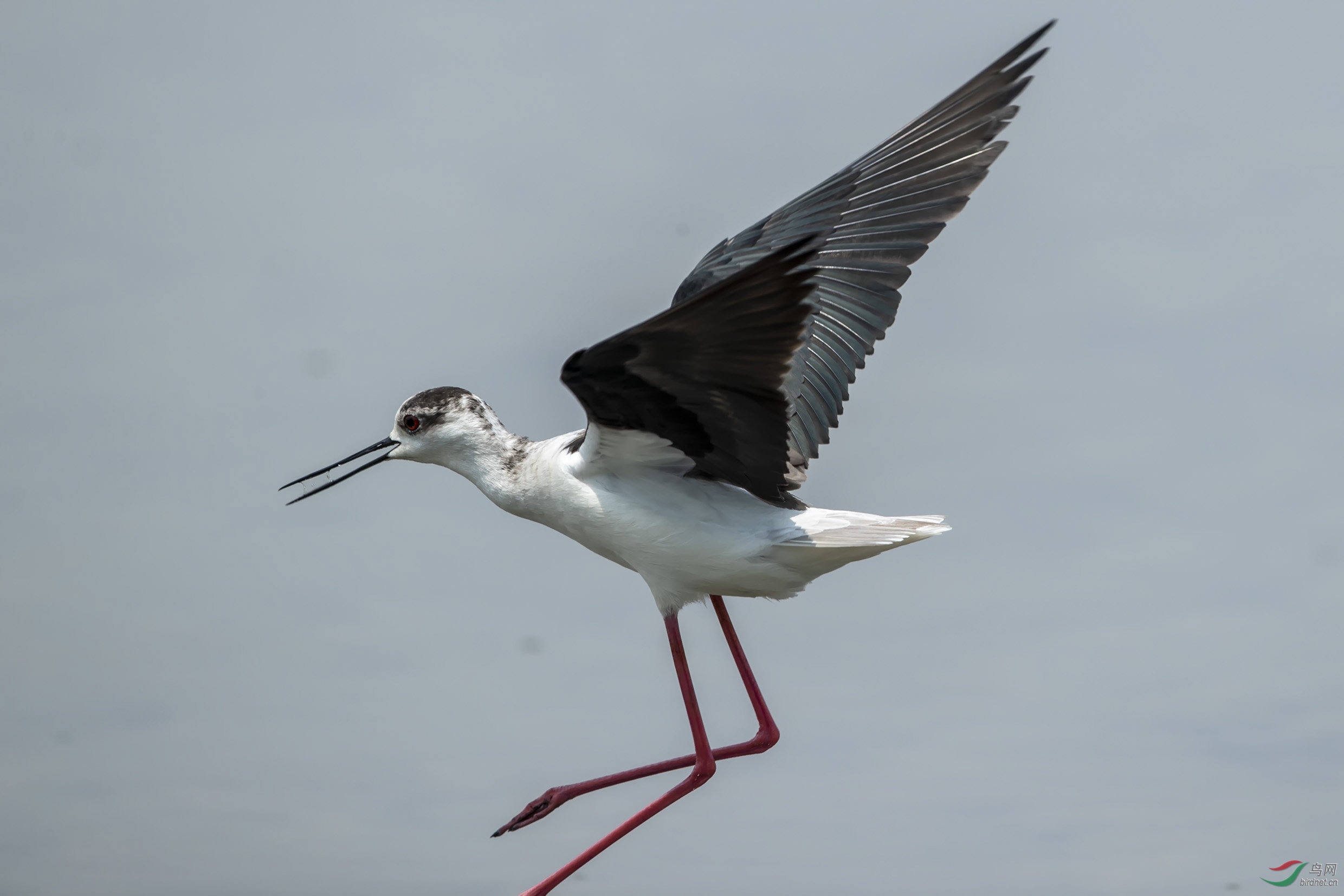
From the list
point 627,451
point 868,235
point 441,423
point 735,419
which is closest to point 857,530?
point 735,419

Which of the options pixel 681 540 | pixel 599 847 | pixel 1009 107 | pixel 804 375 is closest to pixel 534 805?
pixel 599 847

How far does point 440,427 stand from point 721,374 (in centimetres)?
184

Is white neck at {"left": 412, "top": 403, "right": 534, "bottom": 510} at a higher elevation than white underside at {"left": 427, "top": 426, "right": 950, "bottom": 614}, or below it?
higher

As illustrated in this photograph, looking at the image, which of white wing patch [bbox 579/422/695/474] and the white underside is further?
the white underside

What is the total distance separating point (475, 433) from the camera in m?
6.00

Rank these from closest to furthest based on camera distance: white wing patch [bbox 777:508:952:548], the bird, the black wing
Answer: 1. the black wing
2. the bird
3. white wing patch [bbox 777:508:952:548]

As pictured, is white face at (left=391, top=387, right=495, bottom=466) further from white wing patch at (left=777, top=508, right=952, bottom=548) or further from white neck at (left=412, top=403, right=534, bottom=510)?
white wing patch at (left=777, top=508, right=952, bottom=548)

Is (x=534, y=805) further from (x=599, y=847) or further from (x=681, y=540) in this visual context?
(x=681, y=540)

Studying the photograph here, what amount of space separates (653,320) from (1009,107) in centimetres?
257

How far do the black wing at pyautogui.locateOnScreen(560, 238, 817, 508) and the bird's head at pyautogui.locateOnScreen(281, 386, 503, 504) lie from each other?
3.16ft

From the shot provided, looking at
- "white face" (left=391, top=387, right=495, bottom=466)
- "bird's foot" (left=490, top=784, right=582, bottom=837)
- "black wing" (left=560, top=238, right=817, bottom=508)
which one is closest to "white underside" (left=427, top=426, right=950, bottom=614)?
"black wing" (left=560, top=238, right=817, bottom=508)

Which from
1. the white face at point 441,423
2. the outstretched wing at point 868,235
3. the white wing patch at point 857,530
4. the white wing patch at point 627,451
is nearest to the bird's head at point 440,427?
the white face at point 441,423

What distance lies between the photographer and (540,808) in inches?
243

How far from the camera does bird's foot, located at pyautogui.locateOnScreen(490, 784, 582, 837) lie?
20.2 feet
